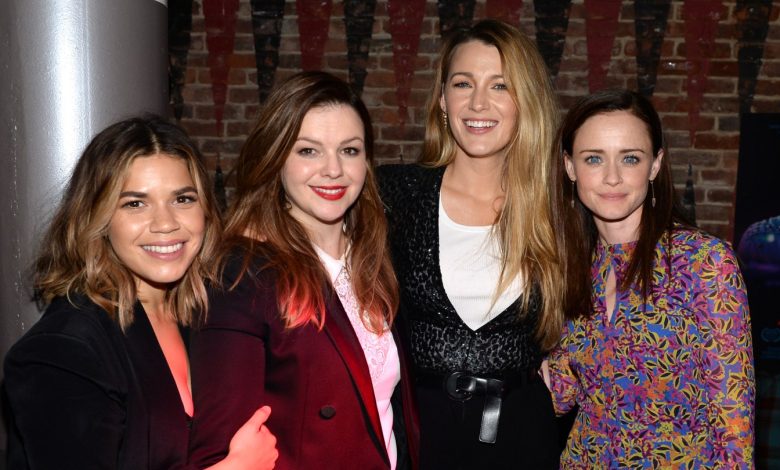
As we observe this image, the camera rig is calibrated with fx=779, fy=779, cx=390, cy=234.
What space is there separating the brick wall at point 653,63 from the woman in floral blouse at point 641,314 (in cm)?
201

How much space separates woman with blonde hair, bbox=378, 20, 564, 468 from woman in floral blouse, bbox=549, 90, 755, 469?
83mm

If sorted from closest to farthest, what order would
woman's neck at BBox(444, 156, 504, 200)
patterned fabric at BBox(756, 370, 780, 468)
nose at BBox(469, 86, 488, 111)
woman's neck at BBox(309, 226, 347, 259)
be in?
1. woman's neck at BBox(309, 226, 347, 259)
2. nose at BBox(469, 86, 488, 111)
3. woman's neck at BBox(444, 156, 504, 200)
4. patterned fabric at BBox(756, 370, 780, 468)

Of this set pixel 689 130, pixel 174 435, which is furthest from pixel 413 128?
pixel 174 435

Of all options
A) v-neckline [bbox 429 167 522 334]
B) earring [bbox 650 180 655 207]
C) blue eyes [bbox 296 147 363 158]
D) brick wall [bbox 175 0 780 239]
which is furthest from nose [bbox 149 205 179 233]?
brick wall [bbox 175 0 780 239]

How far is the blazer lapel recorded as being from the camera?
167 cm

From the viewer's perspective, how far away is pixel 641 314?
1922 millimetres

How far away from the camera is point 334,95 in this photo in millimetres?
1806

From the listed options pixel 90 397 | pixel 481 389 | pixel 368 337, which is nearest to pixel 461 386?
pixel 481 389

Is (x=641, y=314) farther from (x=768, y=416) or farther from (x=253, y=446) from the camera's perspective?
(x=768, y=416)

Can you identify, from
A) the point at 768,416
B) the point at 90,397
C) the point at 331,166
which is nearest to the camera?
the point at 90,397

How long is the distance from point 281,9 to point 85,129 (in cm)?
236

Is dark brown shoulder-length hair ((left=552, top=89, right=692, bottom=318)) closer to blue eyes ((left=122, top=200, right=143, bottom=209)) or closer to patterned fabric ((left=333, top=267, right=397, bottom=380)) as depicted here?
Answer: patterned fabric ((left=333, top=267, right=397, bottom=380))

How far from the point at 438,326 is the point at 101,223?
3.13 ft

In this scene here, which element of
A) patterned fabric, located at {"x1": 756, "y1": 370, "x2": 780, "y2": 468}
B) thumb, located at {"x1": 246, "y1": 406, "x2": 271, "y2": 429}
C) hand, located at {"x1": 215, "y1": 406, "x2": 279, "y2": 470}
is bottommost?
patterned fabric, located at {"x1": 756, "y1": 370, "x2": 780, "y2": 468}
